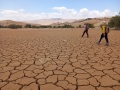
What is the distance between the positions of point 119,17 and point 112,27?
89.5 inches

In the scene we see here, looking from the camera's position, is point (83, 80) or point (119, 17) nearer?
point (83, 80)

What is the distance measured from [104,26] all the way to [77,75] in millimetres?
5037

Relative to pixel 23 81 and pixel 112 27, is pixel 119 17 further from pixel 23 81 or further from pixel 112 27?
pixel 23 81

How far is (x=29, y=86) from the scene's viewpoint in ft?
10.3

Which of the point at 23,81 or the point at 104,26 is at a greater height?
the point at 104,26

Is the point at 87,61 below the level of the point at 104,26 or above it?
below

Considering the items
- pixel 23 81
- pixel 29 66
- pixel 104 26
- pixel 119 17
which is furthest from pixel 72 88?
pixel 119 17

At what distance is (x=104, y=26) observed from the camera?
312 inches

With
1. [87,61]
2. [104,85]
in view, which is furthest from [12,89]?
[87,61]

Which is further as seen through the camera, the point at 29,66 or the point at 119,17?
the point at 119,17

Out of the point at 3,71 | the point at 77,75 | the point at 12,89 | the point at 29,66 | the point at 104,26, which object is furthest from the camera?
the point at 104,26

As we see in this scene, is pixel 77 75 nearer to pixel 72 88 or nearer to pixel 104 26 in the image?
pixel 72 88

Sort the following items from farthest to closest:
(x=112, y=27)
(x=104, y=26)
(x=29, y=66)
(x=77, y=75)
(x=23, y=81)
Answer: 1. (x=112, y=27)
2. (x=104, y=26)
3. (x=29, y=66)
4. (x=77, y=75)
5. (x=23, y=81)

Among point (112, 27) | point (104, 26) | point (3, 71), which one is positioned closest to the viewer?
point (3, 71)
